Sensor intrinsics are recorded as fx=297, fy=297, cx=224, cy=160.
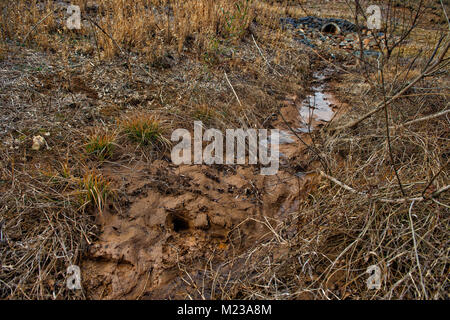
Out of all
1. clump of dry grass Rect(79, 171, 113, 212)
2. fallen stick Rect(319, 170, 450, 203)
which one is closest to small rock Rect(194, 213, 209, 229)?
clump of dry grass Rect(79, 171, 113, 212)

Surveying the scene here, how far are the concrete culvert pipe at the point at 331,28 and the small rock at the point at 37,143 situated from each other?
321 inches

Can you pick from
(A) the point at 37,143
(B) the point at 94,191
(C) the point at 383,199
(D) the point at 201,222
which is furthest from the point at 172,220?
(C) the point at 383,199

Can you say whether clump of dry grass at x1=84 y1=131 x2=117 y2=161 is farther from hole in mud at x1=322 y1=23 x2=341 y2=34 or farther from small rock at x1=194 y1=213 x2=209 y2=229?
hole in mud at x1=322 y1=23 x2=341 y2=34

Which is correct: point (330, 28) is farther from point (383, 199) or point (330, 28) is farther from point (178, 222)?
point (178, 222)

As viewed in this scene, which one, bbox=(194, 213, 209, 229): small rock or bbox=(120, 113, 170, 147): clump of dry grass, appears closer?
bbox=(194, 213, 209, 229): small rock

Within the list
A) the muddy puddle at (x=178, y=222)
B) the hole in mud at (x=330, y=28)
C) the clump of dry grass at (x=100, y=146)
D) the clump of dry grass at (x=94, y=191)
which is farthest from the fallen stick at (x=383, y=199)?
the hole in mud at (x=330, y=28)

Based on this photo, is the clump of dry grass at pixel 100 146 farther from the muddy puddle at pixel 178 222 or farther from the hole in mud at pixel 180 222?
the hole in mud at pixel 180 222

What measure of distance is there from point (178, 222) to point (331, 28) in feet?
28.0

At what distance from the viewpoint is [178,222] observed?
2.28m

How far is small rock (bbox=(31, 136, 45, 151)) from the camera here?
2.37m

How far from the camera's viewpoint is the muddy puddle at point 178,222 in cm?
187

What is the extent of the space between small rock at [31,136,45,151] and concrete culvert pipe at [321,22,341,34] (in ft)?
26.7

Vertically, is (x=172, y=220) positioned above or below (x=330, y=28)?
below
